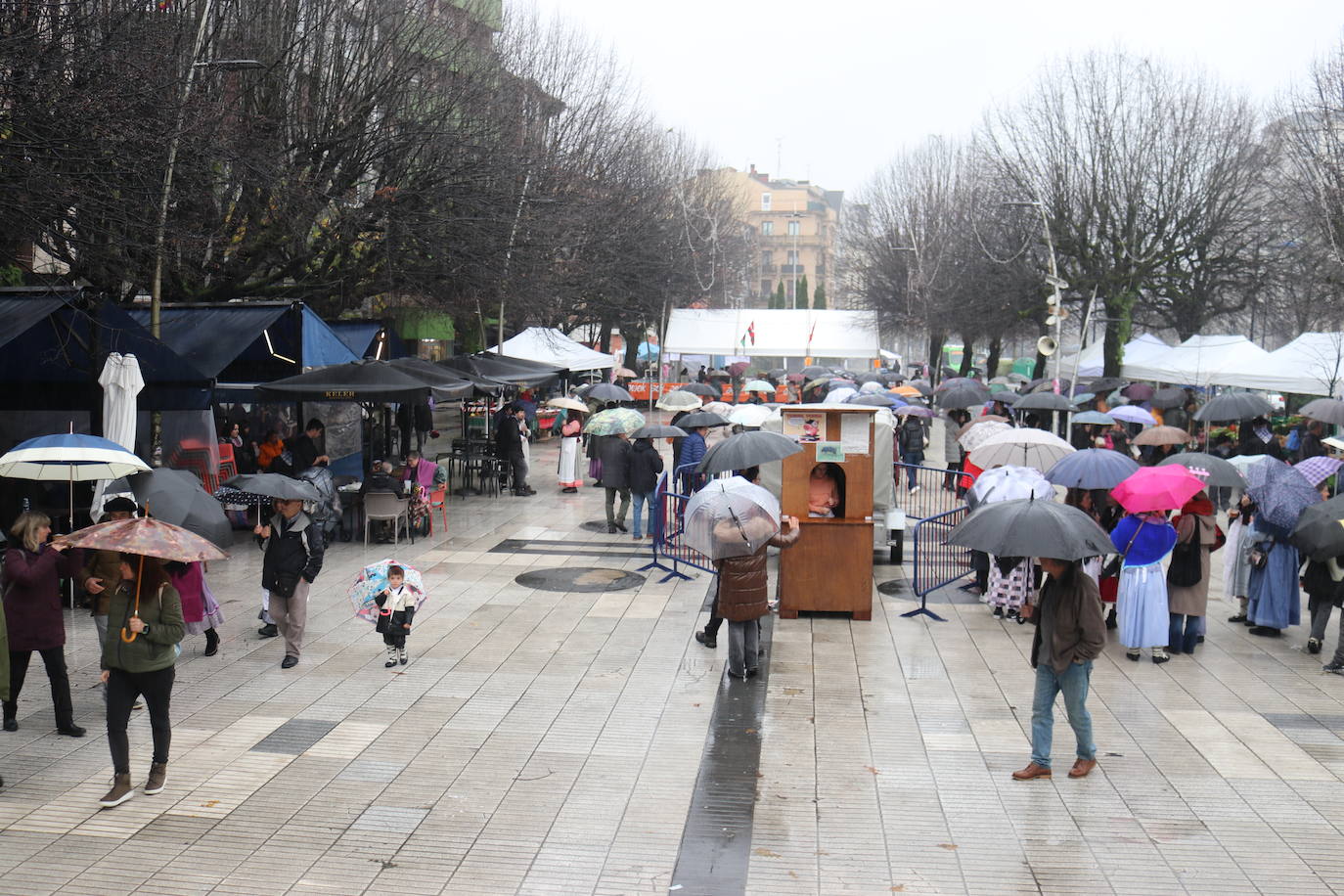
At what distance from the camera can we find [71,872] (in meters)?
6.14

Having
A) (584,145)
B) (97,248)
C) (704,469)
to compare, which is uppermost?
(584,145)

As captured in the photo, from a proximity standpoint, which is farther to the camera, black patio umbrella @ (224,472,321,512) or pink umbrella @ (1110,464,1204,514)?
pink umbrella @ (1110,464,1204,514)

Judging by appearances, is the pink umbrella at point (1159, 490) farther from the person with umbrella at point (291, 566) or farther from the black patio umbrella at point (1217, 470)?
the person with umbrella at point (291, 566)

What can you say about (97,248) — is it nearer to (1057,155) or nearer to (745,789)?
(745,789)

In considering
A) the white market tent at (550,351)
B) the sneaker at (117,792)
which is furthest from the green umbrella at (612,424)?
the white market tent at (550,351)

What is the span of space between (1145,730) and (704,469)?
15.6ft

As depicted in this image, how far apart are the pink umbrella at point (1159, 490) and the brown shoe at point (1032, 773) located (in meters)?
3.09

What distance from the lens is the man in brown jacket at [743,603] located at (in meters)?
9.73

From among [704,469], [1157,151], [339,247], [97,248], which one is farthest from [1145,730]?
[1157,151]

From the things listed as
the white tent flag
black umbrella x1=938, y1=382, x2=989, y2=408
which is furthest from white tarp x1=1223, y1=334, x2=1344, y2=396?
the white tent flag

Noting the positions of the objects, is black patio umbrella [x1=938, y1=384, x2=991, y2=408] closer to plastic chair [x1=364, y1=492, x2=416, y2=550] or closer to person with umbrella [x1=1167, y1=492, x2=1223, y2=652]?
plastic chair [x1=364, y1=492, x2=416, y2=550]

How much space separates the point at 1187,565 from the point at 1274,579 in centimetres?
147

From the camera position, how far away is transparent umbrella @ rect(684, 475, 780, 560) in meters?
9.69

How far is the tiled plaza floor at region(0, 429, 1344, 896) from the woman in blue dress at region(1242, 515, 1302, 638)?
11.6 inches
